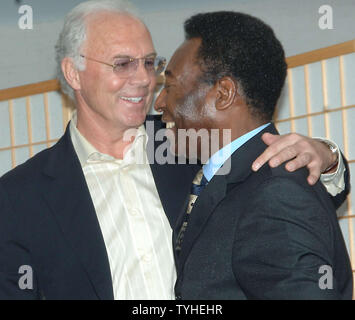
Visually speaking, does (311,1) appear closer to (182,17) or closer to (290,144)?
(182,17)

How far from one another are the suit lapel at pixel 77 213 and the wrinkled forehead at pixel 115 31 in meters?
0.39

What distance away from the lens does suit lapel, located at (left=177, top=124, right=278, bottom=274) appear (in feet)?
6.15

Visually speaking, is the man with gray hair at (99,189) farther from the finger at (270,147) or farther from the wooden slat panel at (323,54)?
the wooden slat panel at (323,54)

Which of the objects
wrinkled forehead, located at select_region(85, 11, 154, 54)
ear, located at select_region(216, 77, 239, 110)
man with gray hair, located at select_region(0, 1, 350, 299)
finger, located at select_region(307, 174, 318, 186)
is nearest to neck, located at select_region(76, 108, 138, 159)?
man with gray hair, located at select_region(0, 1, 350, 299)

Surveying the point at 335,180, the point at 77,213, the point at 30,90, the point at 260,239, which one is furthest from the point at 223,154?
the point at 30,90

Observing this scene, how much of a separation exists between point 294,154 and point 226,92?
0.25 m

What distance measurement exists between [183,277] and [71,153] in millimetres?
794

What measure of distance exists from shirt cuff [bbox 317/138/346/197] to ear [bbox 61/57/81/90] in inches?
37.0

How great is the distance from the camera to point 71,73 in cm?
263

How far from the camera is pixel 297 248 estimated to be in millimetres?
1610

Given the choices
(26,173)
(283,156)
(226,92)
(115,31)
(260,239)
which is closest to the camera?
(260,239)

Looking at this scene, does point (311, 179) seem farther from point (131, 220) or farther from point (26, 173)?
point (26, 173)
